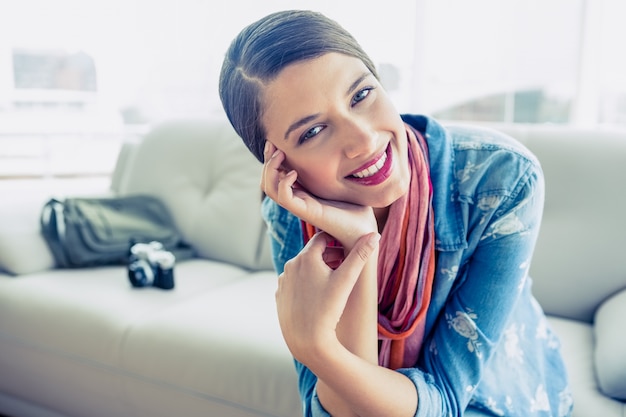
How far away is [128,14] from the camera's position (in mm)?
3605

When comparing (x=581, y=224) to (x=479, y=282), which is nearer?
(x=479, y=282)

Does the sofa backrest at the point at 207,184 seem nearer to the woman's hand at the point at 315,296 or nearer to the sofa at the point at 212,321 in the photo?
the sofa at the point at 212,321

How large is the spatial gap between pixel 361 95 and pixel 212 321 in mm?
852

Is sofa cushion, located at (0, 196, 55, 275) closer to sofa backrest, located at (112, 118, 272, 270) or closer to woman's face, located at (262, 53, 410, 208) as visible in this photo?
sofa backrest, located at (112, 118, 272, 270)

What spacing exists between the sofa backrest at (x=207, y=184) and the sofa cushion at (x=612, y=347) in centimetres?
107

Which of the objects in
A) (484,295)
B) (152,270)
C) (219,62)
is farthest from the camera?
(219,62)

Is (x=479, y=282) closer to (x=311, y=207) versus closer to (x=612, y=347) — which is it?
(x=311, y=207)

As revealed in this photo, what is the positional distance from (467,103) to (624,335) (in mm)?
2137

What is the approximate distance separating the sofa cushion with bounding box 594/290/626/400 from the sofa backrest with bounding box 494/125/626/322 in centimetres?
7

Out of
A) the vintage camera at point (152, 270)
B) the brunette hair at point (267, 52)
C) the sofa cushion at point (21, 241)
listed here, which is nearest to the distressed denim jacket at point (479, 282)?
the brunette hair at point (267, 52)

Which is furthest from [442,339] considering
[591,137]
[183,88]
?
[183,88]

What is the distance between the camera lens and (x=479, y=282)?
0.93 meters

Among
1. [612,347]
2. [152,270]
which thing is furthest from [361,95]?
[152,270]

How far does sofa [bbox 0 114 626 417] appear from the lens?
1329 mm
